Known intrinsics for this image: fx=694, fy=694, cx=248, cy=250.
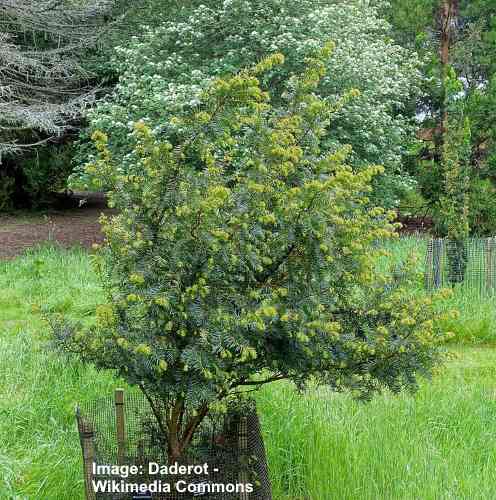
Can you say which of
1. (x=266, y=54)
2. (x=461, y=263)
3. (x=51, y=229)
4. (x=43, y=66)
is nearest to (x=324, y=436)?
(x=461, y=263)

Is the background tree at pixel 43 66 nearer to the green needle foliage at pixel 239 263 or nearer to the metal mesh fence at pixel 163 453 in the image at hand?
the metal mesh fence at pixel 163 453

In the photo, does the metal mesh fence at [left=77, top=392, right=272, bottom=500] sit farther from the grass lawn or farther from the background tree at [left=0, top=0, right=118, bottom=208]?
the background tree at [left=0, top=0, right=118, bottom=208]

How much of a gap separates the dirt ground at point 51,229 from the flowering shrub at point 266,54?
6.03 feet

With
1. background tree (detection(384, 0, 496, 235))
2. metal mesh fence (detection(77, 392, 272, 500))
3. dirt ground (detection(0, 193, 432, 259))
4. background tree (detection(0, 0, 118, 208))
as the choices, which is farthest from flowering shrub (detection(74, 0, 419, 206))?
metal mesh fence (detection(77, 392, 272, 500))

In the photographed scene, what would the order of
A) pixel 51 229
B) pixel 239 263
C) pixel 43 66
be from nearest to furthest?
pixel 239 263, pixel 43 66, pixel 51 229

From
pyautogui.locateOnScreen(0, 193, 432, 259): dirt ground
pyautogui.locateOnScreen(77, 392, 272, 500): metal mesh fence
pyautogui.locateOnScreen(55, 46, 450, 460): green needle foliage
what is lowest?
pyautogui.locateOnScreen(0, 193, 432, 259): dirt ground

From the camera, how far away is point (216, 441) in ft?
10.5

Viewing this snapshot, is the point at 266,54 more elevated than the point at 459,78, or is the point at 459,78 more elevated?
the point at 266,54

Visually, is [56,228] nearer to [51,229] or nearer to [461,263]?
[51,229]

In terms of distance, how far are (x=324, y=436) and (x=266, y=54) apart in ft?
27.3

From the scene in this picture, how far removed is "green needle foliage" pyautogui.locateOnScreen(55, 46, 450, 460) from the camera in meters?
2.45

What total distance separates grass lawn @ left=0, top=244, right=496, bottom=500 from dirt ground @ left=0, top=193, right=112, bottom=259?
6.82 m

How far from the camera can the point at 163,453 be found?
311cm

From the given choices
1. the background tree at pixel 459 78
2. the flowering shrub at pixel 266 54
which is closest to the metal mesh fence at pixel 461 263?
the flowering shrub at pixel 266 54
